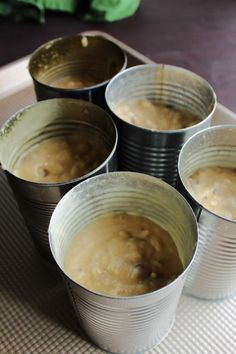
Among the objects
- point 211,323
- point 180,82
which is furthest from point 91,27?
point 211,323

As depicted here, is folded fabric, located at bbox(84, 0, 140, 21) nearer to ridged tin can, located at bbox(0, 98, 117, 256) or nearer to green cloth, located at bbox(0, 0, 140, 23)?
green cloth, located at bbox(0, 0, 140, 23)

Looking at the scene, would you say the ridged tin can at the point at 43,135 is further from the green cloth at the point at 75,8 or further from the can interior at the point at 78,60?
the green cloth at the point at 75,8

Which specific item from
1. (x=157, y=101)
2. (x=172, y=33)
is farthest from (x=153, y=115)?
(x=172, y=33)

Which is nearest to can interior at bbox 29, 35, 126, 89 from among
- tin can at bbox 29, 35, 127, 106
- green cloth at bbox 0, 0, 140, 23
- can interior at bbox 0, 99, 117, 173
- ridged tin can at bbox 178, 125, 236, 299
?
tin can at bbox 29, 35, 127, 106

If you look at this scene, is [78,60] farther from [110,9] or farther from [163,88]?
[110,9]

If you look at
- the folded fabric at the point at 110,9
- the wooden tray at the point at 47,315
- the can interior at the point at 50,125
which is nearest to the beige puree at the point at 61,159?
the can interior at the point at 50,125

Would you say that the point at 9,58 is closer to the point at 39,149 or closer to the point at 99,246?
the point at 39,149
